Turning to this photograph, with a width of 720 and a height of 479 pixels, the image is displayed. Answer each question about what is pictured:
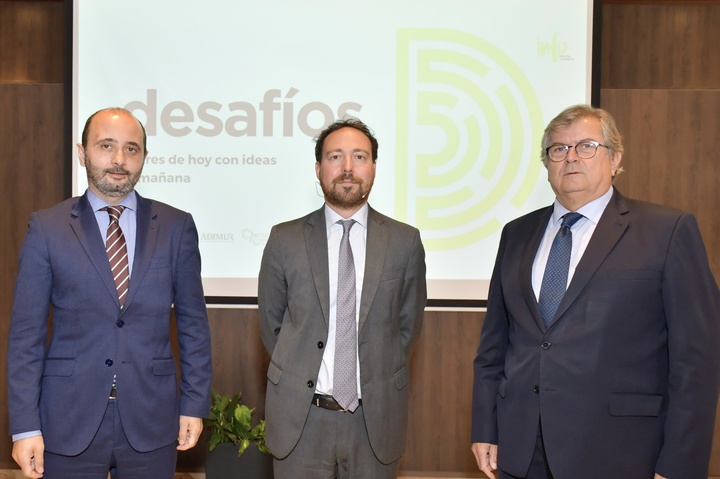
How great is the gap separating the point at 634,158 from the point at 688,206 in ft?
1.45

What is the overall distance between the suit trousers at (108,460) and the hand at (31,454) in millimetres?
50

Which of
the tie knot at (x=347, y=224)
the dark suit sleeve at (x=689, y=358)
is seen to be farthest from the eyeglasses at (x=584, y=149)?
the tie knot at (x=347, y=224)

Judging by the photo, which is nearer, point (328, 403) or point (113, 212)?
point (113, 212)

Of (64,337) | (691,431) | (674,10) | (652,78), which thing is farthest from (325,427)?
(674,10)

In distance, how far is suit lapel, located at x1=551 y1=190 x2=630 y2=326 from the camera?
7.02 ft

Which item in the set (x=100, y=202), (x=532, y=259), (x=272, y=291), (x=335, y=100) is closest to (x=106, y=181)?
(x=100, y=202)

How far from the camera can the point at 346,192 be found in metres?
2.75

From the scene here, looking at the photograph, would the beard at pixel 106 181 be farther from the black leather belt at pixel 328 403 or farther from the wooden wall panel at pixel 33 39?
A: the wooden wall panel at pixel 33 39

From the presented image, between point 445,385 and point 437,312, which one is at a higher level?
point 437,312

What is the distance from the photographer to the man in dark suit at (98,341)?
7.40 feet

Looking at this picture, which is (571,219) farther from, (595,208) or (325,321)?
(325,321)

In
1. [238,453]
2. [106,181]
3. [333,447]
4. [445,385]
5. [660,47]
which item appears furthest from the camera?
[660,47]

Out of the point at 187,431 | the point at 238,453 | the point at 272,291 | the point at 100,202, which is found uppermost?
the point at 100,202

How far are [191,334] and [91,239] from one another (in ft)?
1.49
